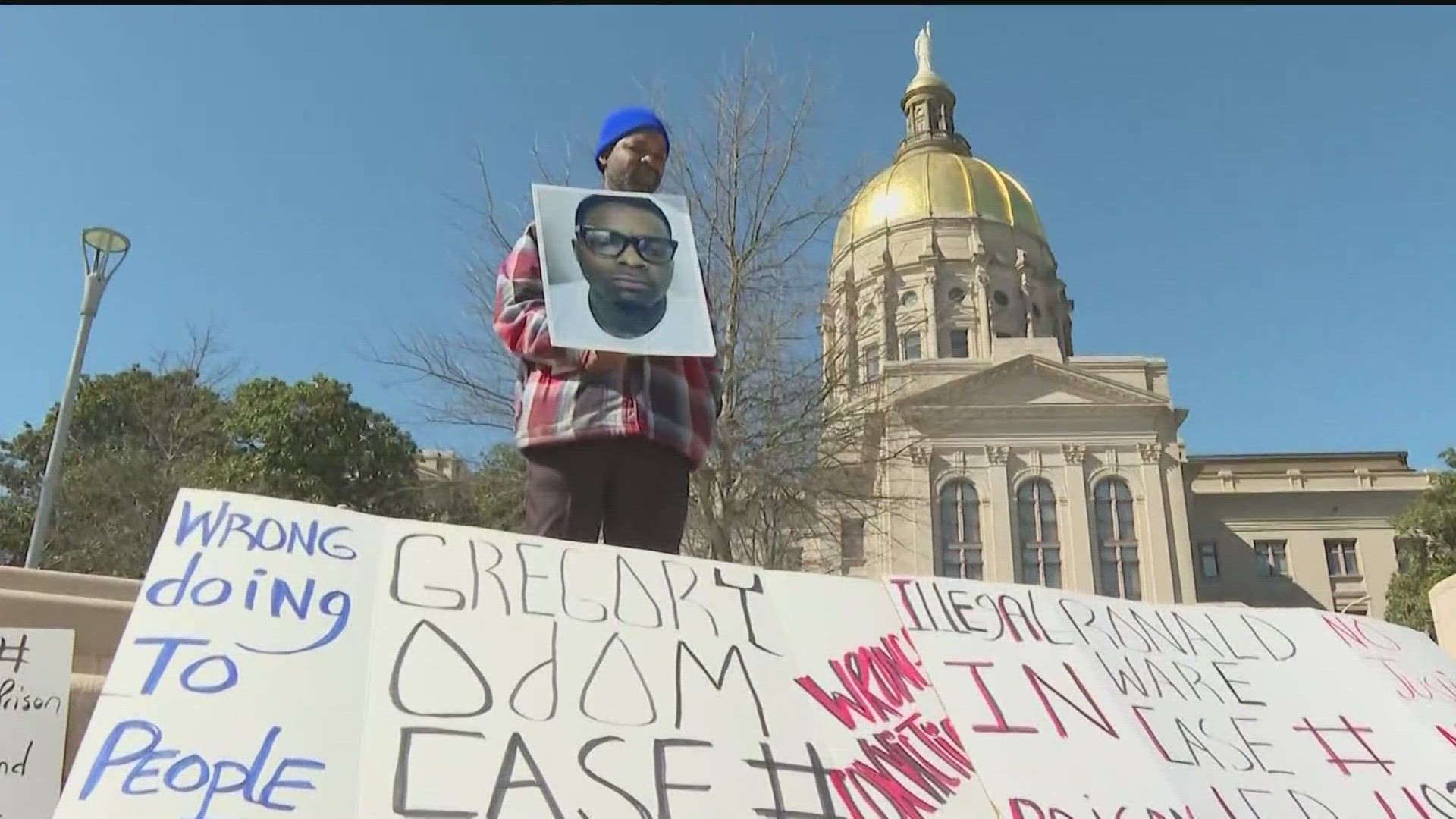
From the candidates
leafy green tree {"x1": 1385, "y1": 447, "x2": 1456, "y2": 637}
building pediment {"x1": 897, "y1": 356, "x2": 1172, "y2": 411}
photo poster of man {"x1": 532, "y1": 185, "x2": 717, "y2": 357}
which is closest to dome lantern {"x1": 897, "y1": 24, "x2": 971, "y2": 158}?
building pediment {"x1": 897, "y1": 356, "x2": 1172, "y2": 411}

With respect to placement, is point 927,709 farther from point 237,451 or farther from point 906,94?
point 906,94

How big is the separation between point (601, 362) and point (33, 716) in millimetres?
1330

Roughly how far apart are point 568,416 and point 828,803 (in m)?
1.16

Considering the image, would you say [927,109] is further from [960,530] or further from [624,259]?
[624,259]

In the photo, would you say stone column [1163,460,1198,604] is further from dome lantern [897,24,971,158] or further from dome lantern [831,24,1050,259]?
dome lantern [897,24,971,158]

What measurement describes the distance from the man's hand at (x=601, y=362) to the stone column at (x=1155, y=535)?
4129 cm

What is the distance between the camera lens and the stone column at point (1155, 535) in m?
41.1

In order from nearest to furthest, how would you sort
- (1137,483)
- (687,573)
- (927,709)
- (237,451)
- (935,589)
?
(927,709) → (687,573) → (935,589) → (237,451) → (1137,483)

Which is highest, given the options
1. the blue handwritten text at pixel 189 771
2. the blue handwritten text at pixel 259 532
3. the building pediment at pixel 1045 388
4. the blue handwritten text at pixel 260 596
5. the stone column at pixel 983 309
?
the stone column at pixel 983 309

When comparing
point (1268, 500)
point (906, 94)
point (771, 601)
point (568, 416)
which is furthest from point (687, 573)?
point (906, 94)

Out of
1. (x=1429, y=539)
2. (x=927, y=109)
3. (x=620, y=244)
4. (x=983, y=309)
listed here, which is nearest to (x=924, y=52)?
(x=927, y=109)

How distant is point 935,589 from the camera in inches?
103

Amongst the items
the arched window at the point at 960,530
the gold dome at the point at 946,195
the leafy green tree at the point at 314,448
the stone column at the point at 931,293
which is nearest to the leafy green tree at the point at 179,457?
the leafy green tree at the point at 314,448

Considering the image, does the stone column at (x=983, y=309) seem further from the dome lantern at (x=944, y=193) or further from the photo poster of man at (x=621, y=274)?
the photo poster of man at (x=621, y=274)
